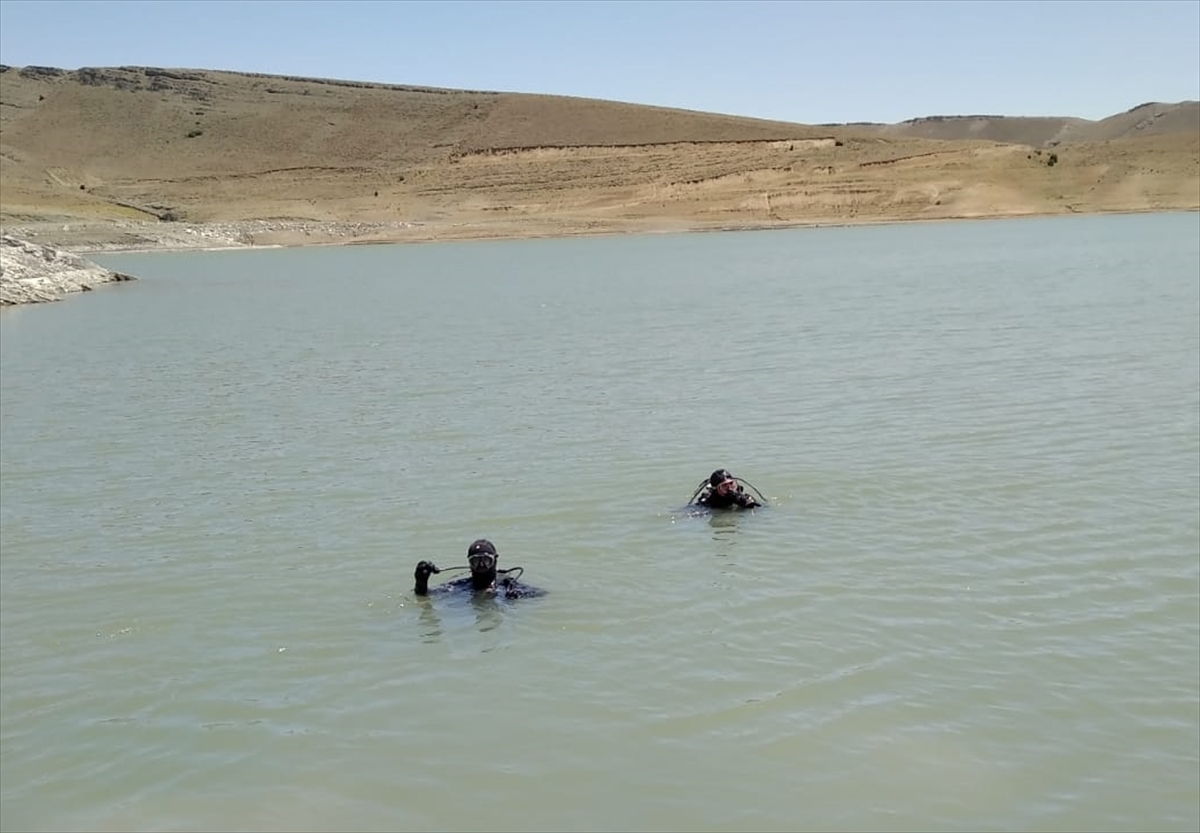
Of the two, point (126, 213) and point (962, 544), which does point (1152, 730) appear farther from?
point (126, 213)

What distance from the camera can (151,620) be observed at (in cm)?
898

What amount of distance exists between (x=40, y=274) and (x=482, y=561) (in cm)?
3505

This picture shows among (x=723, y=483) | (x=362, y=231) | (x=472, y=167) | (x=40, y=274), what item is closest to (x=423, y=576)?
(x=723, y=483)

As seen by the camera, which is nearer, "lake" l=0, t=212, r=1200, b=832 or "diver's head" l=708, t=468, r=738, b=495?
"lake" l=0, t=212, r=1200, b=832

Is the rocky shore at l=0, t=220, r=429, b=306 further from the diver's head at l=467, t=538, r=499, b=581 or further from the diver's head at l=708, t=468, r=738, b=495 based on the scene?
the diver's head at l=467, t=538, r=499, b=581

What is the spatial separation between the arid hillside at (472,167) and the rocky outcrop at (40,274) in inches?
812

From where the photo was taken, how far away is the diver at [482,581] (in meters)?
8.93

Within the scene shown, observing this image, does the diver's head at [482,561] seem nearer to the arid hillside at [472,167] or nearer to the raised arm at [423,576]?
the raised arm at [423,576]

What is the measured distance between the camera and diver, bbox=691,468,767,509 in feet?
34.9

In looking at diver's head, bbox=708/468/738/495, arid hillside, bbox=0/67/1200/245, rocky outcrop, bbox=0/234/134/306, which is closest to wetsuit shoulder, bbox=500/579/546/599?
diver's head, bbox=708/468/738/495

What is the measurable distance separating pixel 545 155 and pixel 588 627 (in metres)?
78.9

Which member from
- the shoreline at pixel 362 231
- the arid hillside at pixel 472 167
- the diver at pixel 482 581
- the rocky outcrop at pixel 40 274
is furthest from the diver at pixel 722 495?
the arid hillside at pixel 472 167

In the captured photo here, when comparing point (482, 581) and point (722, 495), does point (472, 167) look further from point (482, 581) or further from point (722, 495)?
point (482, 581)

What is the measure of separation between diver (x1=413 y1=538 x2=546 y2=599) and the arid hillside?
58.6 metres
